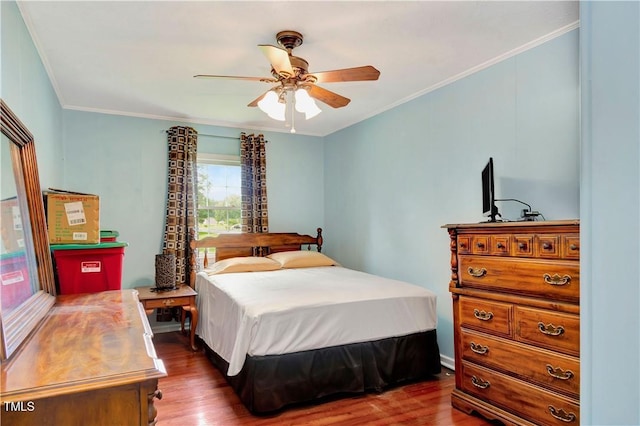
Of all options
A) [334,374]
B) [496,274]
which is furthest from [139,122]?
[496,274]

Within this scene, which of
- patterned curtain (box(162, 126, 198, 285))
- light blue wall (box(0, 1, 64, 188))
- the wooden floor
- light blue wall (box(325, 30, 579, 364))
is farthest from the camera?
patterned curtain (box(162, 126, 198, 285))

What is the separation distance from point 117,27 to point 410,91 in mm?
2525

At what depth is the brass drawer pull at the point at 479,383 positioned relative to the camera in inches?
102

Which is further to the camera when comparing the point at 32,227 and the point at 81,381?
the point at 32,227

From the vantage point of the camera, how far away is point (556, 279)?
2213 millimetres

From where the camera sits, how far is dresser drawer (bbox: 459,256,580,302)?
7.09 feet

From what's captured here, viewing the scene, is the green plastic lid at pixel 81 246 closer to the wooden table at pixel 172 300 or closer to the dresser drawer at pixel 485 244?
the wooden table at pixel 172 300

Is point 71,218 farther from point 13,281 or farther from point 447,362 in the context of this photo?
point 447,362

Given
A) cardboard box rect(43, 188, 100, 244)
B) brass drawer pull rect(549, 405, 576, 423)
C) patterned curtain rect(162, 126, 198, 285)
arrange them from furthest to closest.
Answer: patterned curtain rect(162, 126, 198, 285)
cardboard box rect(43, 188, 100, 244)
brass drawer pull rect(549, 405, 576, 423)

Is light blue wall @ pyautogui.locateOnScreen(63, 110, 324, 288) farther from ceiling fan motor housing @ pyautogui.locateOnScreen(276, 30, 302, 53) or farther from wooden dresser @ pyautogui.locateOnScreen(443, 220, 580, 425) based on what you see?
wooden dresser @ pyautogui.locateOnScreen(443, 220, 580, 425)

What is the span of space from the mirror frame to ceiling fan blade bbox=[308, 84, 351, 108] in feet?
5.76

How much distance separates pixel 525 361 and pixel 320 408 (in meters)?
1.38

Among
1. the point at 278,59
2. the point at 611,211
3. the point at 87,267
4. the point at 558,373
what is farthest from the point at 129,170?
the point at 611,211

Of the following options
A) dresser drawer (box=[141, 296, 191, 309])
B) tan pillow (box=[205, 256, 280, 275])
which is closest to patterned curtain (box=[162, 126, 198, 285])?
tan pillow (box=[205, 256, 280, 275])
